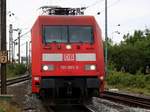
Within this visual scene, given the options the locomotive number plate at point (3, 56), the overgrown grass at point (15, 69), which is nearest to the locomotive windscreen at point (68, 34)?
the locomotive number plate at point (3, 56)

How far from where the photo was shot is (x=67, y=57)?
17.7 meters

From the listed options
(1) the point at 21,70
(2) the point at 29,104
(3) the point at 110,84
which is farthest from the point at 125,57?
(2) the point at 29,104

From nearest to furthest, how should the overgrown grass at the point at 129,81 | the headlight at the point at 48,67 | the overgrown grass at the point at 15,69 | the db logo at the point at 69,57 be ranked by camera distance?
the headlight at the point at 48,67 → the db logo at the point at 69,57 → the overgrown grass at the point at 129,81 → the overgrown grass at the point at 15,69

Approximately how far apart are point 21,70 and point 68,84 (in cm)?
6924

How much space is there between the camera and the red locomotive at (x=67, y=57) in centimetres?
1741

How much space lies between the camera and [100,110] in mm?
18531

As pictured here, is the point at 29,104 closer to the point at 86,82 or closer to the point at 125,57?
the point at 86,82

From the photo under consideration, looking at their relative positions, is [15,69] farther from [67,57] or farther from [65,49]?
[67,57]

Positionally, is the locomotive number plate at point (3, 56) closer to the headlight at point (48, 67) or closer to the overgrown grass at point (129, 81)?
the headlight at point (48, 67)

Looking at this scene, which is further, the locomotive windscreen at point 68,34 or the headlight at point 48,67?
the locomotive windscreen at point 68,34


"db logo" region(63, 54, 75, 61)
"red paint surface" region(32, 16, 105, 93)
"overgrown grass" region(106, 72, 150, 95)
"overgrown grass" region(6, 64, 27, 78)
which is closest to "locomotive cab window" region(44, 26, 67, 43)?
"red paint surface" region(32, 16, 105, 93)

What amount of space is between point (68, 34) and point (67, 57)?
37.9 inches

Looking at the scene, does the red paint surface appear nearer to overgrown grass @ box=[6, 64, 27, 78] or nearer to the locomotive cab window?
the locomotive cab window

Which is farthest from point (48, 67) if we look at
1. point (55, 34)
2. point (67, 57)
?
point (55, 34)
